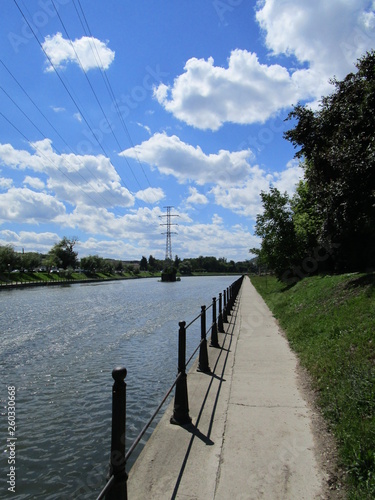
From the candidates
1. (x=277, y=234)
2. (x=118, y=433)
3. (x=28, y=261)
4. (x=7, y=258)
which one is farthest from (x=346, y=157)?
(x=28, y=261)

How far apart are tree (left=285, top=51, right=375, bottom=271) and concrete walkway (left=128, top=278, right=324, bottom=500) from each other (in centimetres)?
868

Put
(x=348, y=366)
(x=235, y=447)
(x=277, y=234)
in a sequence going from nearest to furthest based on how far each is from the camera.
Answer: (x=235, y=447), (x=348, y=366), (x=277, y=234)

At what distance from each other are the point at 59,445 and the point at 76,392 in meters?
2.56

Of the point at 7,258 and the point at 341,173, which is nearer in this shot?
the point at 341,173

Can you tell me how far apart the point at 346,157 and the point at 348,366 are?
928 centimetres

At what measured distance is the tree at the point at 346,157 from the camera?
12.7 m

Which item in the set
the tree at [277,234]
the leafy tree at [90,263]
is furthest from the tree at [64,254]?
the tree at [277,234]

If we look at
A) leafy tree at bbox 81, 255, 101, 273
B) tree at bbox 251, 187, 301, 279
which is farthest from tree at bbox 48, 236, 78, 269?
tree at bbox 251, 187, 301, 279

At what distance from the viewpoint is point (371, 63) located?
1456 cm

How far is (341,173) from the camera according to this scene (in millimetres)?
13789

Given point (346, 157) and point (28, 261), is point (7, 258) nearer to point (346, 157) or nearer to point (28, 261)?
point (28, 261)

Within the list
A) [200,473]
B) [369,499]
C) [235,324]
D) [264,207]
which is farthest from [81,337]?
[264,207]

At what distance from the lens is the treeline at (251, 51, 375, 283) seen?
12.8 meters

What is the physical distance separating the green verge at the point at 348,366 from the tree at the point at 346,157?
3.99 meters
